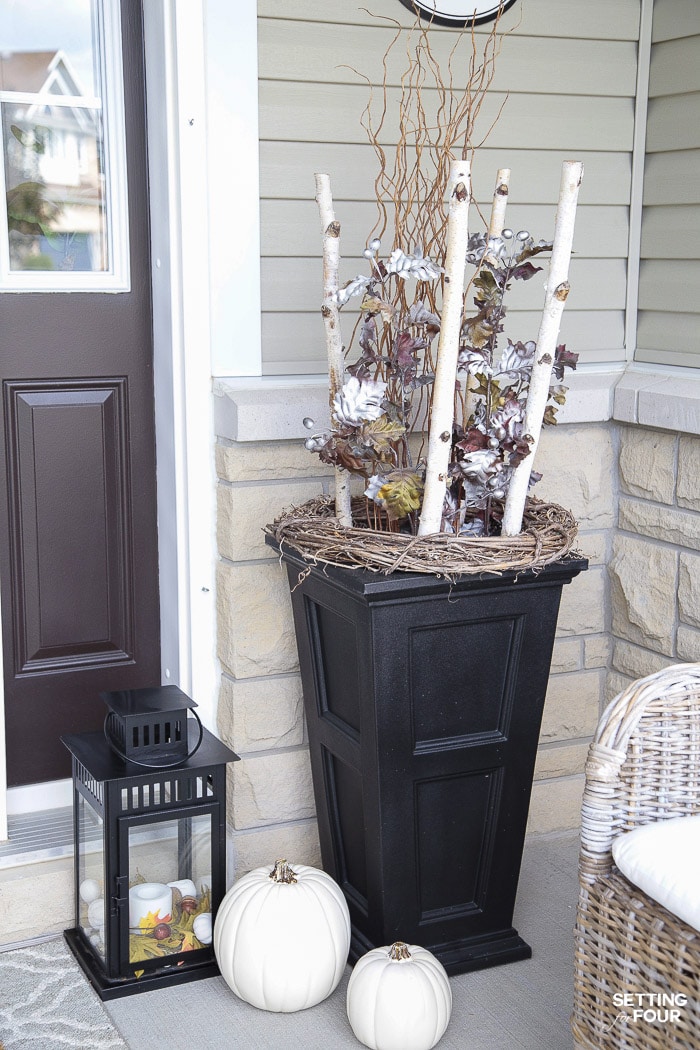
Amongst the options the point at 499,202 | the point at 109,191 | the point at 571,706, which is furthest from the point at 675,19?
the point at 571,706

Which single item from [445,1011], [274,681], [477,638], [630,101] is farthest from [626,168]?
[445,1011]

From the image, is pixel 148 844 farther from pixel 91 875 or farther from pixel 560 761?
pixel 560 761

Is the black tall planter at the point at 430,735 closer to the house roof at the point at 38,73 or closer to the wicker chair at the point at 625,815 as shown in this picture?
the wicker chair at the point at 625,815

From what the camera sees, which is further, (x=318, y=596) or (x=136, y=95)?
(x=136, y=95)

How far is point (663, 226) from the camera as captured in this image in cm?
267

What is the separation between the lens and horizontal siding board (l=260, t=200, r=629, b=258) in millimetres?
2383

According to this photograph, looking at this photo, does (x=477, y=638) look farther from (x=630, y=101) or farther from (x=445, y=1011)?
(x=630, y=101)

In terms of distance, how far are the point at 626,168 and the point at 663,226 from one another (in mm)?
168

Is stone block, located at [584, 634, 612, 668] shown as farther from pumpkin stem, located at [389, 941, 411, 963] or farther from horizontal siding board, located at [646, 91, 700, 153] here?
horizontal siding board, located at [646, 91, 700, 153]

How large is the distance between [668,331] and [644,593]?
2.08 ft

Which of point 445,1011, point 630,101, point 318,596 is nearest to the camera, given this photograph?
point 445,1011

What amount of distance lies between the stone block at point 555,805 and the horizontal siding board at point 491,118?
5.06 feet

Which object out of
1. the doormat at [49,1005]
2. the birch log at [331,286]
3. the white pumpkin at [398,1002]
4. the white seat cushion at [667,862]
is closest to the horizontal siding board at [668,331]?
the birch log at [331,286]

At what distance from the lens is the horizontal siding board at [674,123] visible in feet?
8.38
